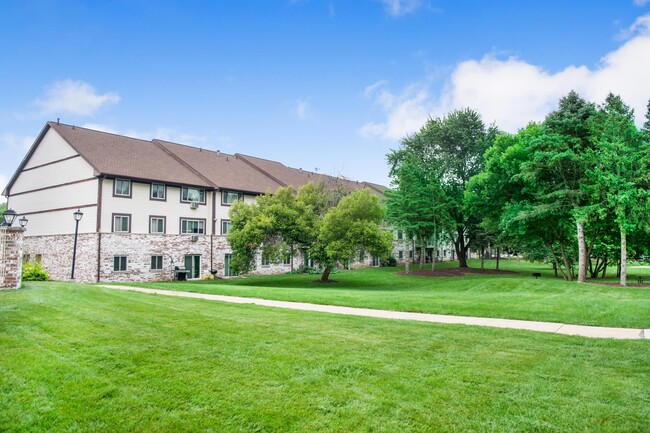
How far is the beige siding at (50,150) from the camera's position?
2895 centimetres

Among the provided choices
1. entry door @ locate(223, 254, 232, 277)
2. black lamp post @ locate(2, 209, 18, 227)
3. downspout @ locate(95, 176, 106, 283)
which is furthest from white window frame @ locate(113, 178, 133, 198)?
black lamp post @ locate(2, 209, 18, 227)

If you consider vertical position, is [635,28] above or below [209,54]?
below

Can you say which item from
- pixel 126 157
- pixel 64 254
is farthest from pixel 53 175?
A: pixel 64 254

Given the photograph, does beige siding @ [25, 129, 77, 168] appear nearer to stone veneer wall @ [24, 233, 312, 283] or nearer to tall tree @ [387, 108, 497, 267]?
stone veneer wall @ [24, 233, 312, 283]

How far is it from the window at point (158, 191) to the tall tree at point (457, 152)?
849 inches

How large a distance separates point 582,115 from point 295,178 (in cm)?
2704

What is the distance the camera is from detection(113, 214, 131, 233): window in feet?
87.8

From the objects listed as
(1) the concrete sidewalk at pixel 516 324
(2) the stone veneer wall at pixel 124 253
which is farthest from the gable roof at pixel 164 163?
(1) the concrete sidewalk at pixel 516 324

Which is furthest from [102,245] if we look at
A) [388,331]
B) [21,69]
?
A: [388,331]

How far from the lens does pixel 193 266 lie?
30.9 meters

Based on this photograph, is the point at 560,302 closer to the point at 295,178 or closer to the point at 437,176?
the point at 437,176

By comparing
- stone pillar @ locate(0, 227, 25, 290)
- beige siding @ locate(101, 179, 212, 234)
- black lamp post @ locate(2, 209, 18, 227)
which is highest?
beige siding @ locate(101, 179, 212, 234)

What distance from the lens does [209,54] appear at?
66.0 ft

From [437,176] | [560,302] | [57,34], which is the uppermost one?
[57,34]
